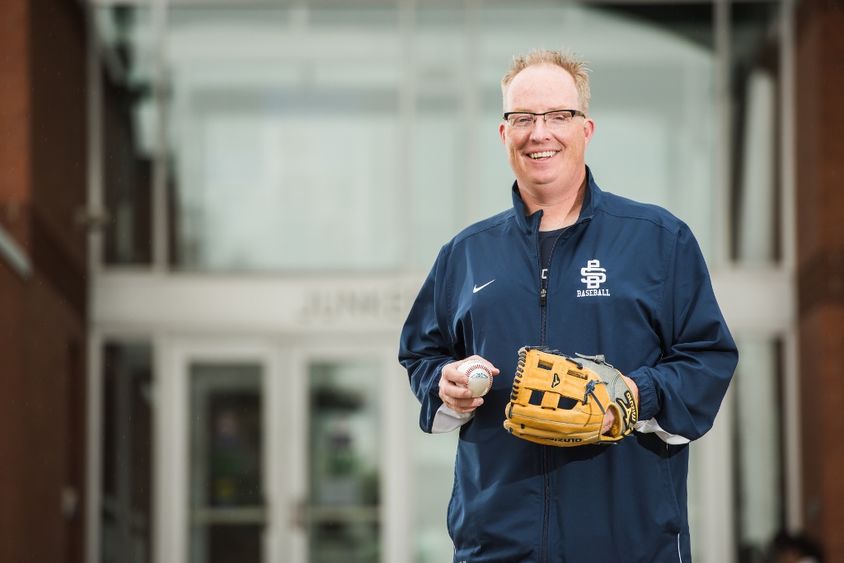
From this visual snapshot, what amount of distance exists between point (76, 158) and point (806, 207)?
7.28 metres

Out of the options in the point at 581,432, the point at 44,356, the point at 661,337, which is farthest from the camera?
the point at 44,356

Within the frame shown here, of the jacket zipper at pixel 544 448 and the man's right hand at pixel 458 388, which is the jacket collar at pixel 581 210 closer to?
the jacket zipper at pixel 544 448

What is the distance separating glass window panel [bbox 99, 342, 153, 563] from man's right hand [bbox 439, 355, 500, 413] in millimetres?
12875

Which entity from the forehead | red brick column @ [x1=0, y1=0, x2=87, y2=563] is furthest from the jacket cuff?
red brick column @ [x1=0, y1=0, x2=87, y2=563]

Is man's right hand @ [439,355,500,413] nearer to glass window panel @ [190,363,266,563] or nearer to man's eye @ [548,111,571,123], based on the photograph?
man's eye @ [548,111,571,123]

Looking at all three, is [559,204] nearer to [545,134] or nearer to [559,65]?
[545,134]

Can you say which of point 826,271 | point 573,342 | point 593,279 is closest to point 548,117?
point 593,279

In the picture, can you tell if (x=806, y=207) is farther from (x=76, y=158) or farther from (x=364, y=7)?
(x=76, y=158)

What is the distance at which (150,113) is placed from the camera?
16.4 m

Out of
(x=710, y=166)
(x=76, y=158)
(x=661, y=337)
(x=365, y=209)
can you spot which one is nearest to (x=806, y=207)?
(x=710, y=166)

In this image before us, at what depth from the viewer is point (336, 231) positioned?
54.3 feet

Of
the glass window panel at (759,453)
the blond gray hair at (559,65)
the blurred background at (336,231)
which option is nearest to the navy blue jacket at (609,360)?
the blond gray hair at (559,65)

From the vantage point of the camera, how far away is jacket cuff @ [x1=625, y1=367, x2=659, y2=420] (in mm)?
3531

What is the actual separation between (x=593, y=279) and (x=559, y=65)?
0.52 meters
